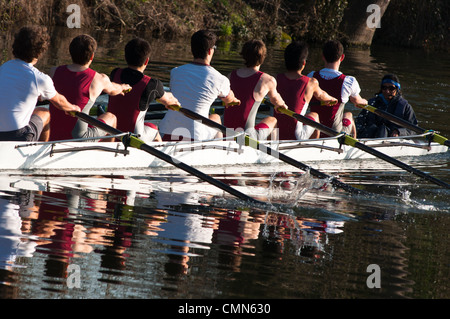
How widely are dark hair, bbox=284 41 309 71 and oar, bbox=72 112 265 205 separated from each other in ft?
8.09

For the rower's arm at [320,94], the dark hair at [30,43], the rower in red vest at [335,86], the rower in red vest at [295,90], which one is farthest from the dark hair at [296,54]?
the dark hair at [30,43]

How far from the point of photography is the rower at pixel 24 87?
6867 millimetres

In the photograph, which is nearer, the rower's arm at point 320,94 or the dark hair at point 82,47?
the dark hair at point 82,47

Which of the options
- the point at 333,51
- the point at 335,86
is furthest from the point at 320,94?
the point at 333,51

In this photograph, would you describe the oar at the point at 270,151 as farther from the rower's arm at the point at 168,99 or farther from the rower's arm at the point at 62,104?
the rower's arm at the point at 62,104

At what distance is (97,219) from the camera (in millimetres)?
6168

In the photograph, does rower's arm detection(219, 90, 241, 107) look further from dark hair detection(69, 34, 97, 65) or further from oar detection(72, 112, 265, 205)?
dark hair detection(69, 34, 97, 65)

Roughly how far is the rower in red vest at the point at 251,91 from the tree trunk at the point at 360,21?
68.4 feet

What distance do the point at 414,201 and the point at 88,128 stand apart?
3.73 metres

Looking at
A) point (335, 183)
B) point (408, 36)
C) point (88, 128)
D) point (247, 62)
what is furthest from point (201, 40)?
point (408, 36)

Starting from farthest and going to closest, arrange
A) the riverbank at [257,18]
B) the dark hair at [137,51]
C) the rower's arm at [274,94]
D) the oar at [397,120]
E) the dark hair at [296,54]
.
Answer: the riverbank at [257,18] → the oar at [397,120] → the dark hair at [296,54] → the rower's arm at [274,94] → the dark hair at [137,51]

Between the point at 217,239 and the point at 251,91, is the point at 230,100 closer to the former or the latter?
the point at 251,91

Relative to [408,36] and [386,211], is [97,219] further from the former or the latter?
[408,36]

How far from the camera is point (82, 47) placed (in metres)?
7.41
